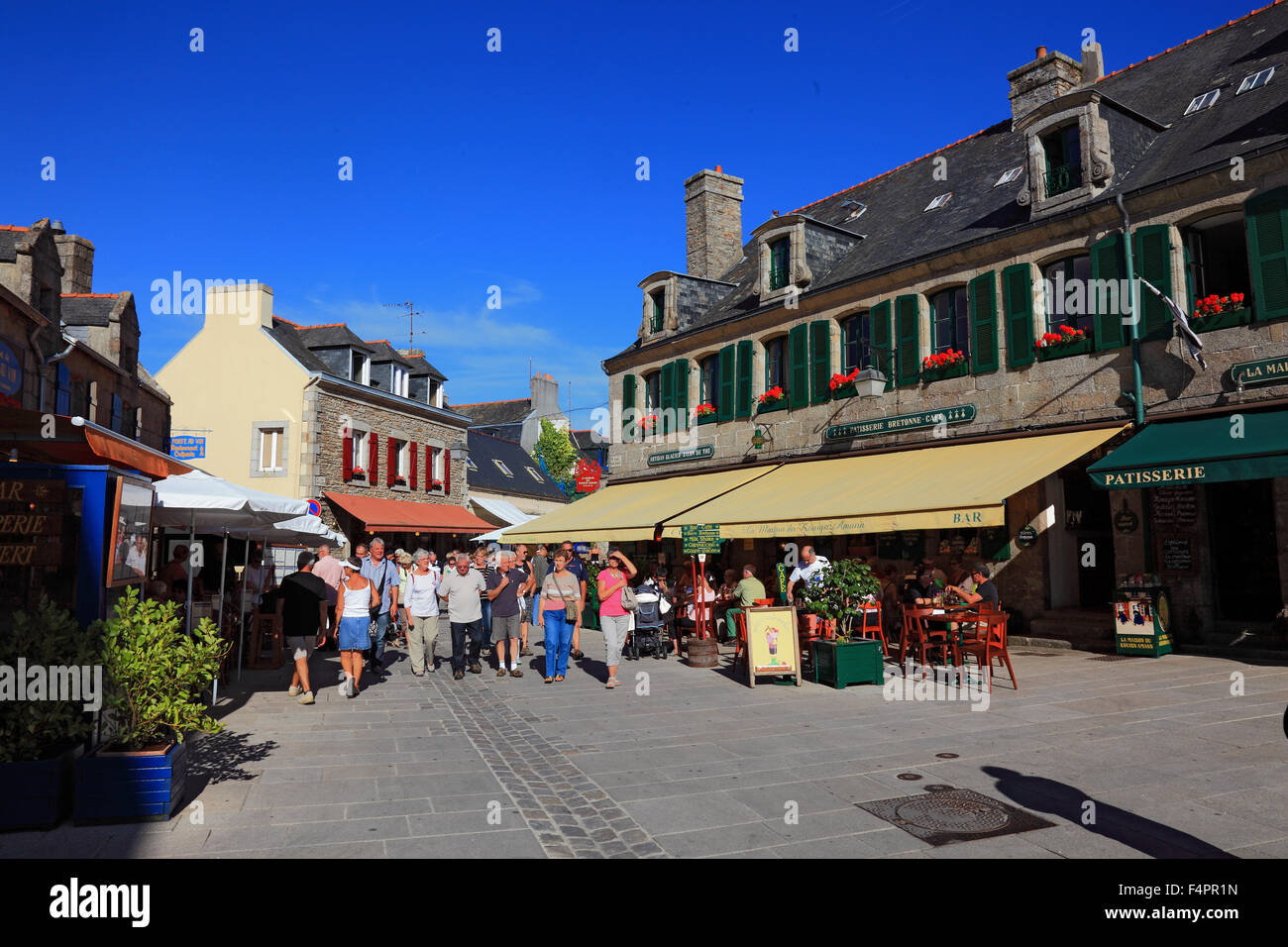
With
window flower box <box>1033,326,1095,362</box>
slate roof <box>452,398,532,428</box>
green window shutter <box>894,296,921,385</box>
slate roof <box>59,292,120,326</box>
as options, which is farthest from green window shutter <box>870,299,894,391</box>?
slate roof <box>452,398,532,428</box>

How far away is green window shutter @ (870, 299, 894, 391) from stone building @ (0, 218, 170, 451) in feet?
45.8

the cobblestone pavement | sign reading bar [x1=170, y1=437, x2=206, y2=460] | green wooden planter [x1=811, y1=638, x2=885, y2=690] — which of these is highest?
sign reading bar [x1=170, y1=437, x2=206, y2=460]

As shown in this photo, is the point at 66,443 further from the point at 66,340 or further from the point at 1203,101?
the point at 1203,101

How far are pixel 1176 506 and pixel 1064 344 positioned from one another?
9.26ft

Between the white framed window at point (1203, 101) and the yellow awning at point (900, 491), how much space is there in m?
5.99

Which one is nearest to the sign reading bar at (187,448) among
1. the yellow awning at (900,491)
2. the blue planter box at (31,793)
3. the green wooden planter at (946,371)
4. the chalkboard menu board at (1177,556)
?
the yellow awning at (900,491)

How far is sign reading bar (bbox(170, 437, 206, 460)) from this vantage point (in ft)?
80.8

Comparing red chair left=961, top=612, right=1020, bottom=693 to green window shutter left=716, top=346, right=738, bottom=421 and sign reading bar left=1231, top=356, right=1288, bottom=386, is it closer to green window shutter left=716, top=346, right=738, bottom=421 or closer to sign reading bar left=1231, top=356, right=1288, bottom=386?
sign reading bar left=1231, top=356, right=1288, bottom=386

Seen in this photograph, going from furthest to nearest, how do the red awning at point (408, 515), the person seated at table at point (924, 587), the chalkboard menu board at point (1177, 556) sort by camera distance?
the red awning at point (408, 515) < the person seated at table at point (924, 587) < the chalkboard menu board at point (1177, 556)

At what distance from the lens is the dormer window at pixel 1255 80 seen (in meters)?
12.8

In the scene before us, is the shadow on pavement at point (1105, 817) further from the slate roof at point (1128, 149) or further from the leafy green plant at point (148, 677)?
the slate roof at point (1128, 149)
